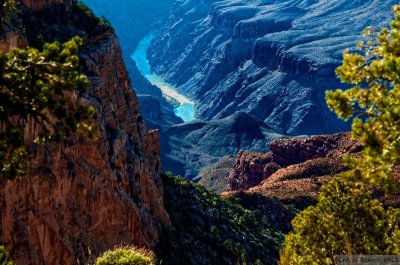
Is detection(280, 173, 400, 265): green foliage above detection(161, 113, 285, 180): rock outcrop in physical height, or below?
below

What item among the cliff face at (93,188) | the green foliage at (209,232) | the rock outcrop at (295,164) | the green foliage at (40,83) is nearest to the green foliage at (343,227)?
the green foliage at (40,83)

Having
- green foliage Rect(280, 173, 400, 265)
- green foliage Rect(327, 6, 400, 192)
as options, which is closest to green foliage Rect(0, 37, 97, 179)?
green foliage Rect(327, 6, 400, 192)

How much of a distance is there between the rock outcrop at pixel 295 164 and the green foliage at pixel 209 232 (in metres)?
16.1

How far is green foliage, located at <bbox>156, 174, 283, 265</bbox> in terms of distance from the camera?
4159cm

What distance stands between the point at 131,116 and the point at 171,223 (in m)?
9.11

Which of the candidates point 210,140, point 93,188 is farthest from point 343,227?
point 210,140

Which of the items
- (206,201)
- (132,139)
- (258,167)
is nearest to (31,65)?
(132,139)

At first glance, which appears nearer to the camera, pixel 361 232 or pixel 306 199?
pixel 361 232

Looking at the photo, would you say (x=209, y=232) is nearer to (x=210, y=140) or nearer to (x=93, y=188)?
(x=93, y=188)

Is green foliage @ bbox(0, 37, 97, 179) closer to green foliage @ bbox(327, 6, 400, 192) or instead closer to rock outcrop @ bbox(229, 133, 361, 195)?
green foliage @ bbox(327, 6, 400, 192)

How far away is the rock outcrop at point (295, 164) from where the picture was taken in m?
78.1

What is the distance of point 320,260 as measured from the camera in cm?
2133

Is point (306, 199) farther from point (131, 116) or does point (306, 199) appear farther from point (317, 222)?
point (317, 222)

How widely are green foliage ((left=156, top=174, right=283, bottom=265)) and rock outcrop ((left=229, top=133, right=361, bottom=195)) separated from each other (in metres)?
16.1
